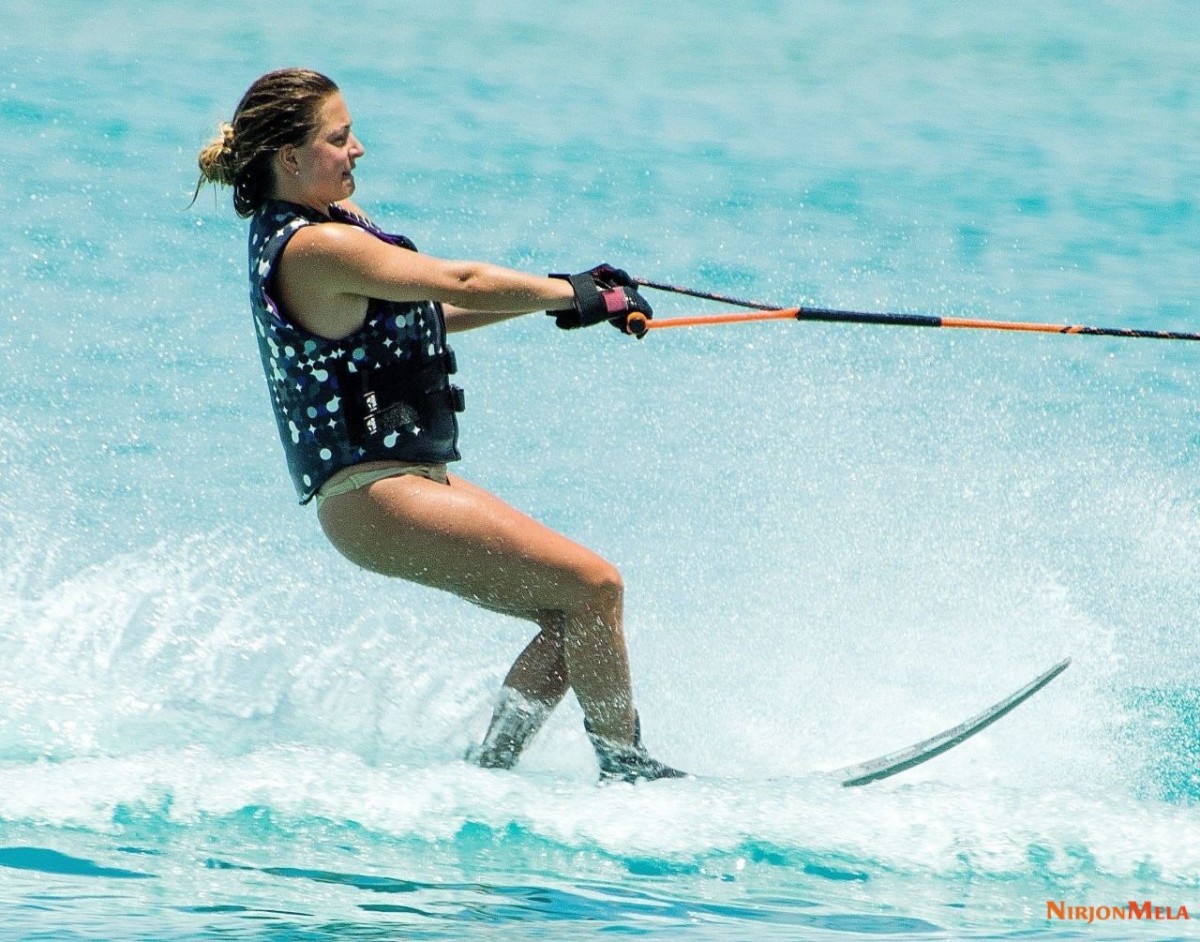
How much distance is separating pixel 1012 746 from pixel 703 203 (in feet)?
21.4

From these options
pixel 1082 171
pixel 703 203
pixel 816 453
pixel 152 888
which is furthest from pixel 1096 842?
pixel 1082 171

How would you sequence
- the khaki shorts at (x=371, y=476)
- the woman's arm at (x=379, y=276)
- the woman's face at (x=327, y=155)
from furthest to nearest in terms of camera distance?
the khaki shorts at (x=371, y=476) → the woman's face at (x=327, y=155) → the woman's arm at (x=379, y=276)

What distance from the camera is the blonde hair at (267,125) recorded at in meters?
3.63

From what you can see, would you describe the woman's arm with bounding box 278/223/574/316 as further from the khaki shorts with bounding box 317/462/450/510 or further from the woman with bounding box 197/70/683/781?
the khaki shorts with bounding box 317/462/450/510

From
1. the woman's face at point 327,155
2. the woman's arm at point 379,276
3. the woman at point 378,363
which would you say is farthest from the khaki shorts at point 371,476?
the woman's face at point 327,155

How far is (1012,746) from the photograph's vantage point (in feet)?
15.1

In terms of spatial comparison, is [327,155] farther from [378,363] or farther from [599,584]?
[599,584]

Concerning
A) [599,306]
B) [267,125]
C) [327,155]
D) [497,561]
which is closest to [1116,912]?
[497,561]

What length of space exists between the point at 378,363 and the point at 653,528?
2.58 metres

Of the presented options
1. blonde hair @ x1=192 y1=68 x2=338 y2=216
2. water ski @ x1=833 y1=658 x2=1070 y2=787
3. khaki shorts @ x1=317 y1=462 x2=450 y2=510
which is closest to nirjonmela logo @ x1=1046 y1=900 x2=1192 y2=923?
water ski @ x1=833 y1=658 x2=1070 y2=787

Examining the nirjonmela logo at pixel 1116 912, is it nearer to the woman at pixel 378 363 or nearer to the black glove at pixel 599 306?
the woman at pixel 378 363

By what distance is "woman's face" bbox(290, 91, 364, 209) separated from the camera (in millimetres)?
3655

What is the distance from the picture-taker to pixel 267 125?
364 centimetres

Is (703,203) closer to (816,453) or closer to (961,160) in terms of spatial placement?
(961,160)
